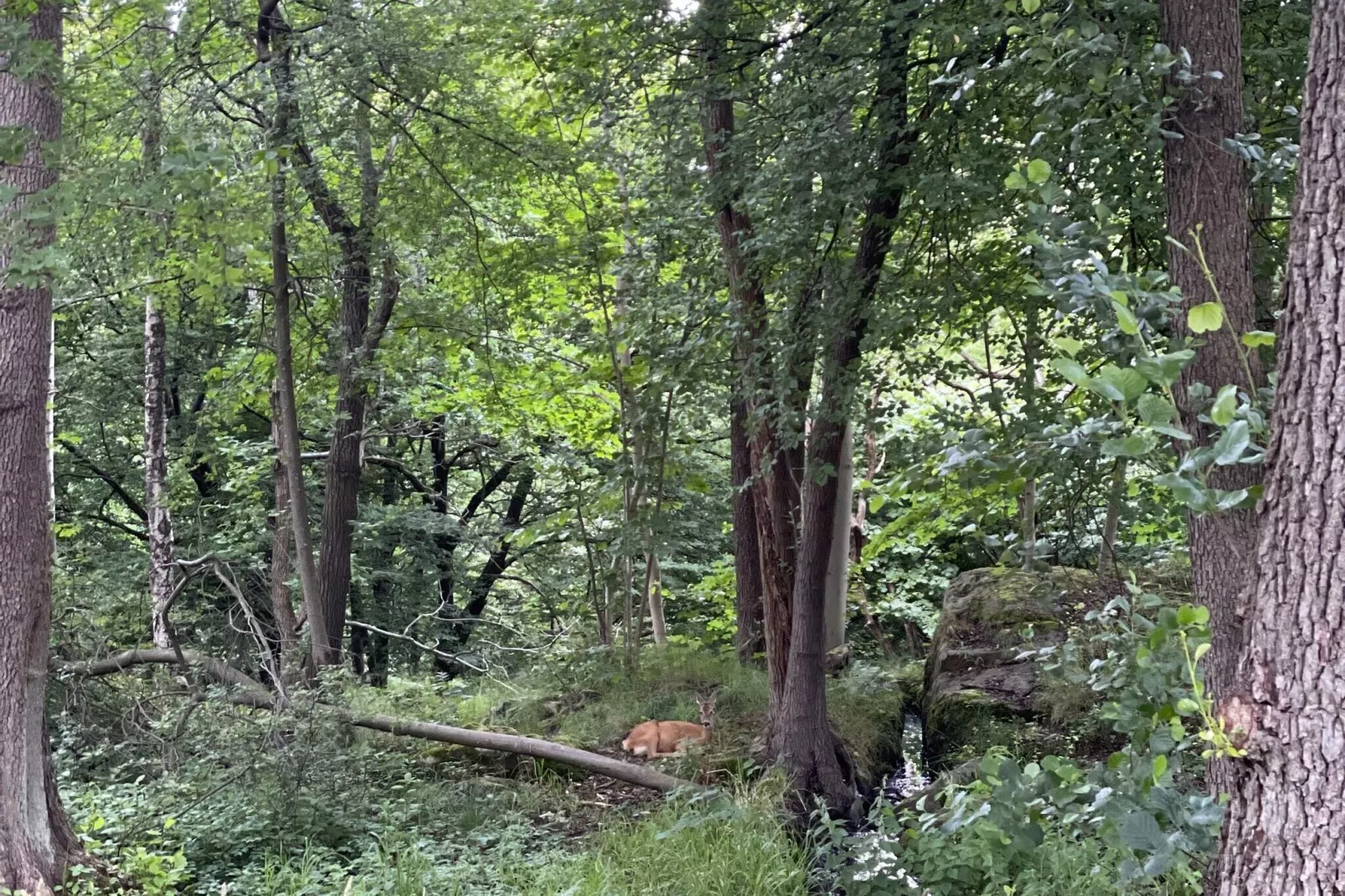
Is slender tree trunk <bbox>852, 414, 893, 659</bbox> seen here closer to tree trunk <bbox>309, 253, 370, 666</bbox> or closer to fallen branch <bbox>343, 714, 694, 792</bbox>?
tree trunk <bbox>309, 253, 370, 666</bbox>

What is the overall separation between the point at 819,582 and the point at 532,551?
8.87m

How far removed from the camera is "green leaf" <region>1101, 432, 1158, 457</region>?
177 centimetres

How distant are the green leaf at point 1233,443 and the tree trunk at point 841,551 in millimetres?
6359

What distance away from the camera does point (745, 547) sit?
9438mm

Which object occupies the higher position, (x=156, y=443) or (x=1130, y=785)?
(x=156, y=443)

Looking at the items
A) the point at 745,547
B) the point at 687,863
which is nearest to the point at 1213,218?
the point at 687,863

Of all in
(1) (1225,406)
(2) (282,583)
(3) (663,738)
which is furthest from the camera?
(2) (282,583)

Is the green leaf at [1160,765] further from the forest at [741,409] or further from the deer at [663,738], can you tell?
the deer at [663,738]

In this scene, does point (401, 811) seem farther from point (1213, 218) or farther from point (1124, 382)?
point (1124, 382)

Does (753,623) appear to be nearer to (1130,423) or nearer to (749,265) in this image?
(749,265)

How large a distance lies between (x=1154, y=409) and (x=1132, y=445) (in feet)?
0.23

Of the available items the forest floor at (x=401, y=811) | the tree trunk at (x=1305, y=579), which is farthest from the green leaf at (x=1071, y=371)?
the forest floor at (x=401, y=811)

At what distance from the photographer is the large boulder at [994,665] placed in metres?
8.33

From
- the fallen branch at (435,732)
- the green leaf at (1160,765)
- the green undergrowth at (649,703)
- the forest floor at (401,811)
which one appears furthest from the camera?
the green undergrowth at (649,703)
